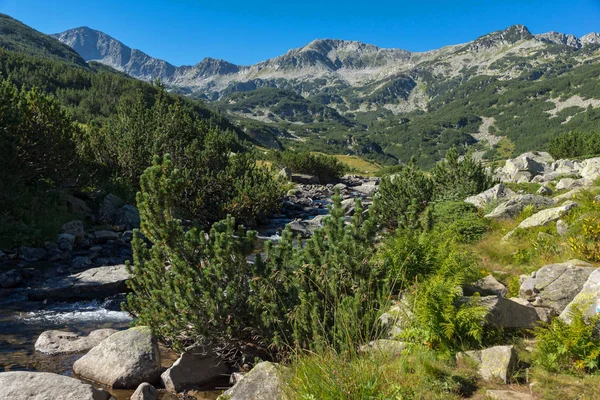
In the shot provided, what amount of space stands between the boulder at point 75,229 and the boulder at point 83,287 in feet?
17.6

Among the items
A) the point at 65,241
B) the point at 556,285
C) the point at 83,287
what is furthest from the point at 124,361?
the point at 65,241

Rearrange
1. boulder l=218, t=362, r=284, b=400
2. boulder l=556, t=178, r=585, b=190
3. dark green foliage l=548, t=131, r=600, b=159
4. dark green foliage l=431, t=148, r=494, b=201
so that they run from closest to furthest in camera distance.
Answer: boulder l=218, t=362, r=284, b=400
boulder l=556, t=178, r=585, b=190
dark green foliage l=431, t=148, r=494, b=201
dark green foliage l=548, t=131, r=600, b=159

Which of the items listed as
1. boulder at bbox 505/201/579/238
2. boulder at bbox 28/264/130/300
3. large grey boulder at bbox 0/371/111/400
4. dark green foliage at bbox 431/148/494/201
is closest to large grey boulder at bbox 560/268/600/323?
boulder at bbox 505/201/579/238

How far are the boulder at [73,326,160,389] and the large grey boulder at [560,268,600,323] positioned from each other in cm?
784

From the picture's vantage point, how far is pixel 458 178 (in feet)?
77.0

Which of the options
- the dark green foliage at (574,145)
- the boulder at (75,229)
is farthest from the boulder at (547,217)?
the dark green foliage at (574,145)

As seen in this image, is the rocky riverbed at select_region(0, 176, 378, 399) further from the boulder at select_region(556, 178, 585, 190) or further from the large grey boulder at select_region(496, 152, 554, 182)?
the large grey boulder at select_region(496, 152, 554, 182)

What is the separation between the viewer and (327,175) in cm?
6938

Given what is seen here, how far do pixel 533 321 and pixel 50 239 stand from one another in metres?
19.7

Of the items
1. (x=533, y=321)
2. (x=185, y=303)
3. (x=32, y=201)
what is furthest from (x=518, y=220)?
(x=32, y=201)

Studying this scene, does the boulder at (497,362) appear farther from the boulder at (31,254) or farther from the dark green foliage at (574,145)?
the dark green foliage at (574,145)

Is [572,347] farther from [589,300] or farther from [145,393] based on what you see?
[145,393]

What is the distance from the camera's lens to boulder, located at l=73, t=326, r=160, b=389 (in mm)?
7668

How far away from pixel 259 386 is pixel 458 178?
69.0 feet
